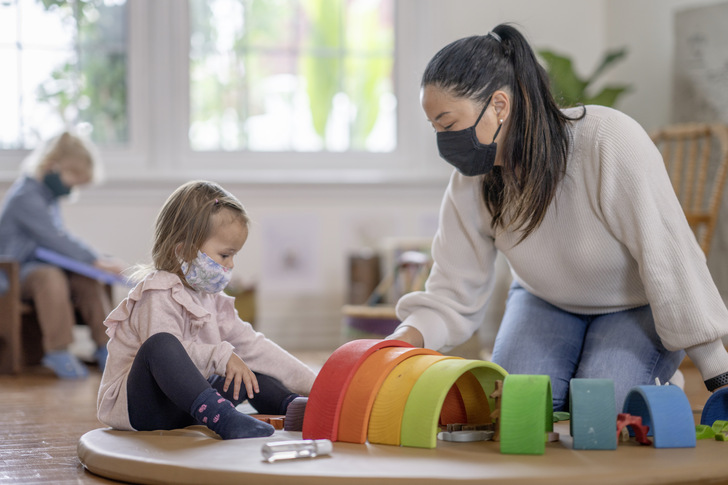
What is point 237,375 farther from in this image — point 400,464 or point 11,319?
point 11,319

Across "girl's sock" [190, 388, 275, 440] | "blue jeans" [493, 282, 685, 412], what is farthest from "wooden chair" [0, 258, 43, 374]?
"blue jeans" [493, 282, 685, 412]

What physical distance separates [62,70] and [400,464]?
10.3 feet

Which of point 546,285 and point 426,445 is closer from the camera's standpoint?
point 426,445

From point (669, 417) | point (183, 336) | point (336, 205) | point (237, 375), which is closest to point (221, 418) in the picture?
point (237, 375)

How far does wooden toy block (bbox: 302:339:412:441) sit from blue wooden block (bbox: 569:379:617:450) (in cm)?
Answer: 37

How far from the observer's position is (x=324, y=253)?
3982 mm

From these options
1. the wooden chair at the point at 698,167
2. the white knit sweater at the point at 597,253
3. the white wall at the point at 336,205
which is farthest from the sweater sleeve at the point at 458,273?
the white wall at the point at 336,205

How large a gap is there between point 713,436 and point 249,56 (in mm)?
3090

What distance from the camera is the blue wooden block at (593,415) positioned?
1379 mm

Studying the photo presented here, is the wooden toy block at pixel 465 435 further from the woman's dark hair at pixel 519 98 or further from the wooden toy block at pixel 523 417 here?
the woman's dark hair at pixel 519 98

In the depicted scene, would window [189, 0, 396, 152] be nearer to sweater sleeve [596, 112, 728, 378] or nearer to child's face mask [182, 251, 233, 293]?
child's face mask [182, 251, 233, 293]

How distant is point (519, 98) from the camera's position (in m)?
1.64

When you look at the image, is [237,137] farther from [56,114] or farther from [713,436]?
[713,436]

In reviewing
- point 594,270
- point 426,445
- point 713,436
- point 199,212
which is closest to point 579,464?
point 426,445
